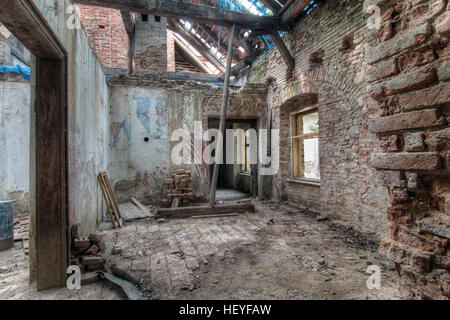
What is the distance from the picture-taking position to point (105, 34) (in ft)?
35.1

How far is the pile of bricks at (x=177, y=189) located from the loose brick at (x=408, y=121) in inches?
193

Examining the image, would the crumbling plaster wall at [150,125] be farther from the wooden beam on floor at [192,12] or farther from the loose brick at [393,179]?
the loose brick at [393,179]

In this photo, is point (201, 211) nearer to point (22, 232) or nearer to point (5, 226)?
point (22, 232)

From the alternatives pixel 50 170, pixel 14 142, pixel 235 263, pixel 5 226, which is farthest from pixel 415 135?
pixel 14 142

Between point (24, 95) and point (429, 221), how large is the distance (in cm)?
658

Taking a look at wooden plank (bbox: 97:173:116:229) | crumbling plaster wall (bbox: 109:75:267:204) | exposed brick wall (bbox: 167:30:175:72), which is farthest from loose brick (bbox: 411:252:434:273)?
exposed brick wall (bbox: 167:30:175:72)

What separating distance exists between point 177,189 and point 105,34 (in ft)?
28.9

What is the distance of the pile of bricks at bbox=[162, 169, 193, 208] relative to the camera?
19.7 ft

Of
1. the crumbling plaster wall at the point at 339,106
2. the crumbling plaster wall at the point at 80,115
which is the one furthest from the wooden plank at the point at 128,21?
the crumbling plaster wall at the point at 339,106

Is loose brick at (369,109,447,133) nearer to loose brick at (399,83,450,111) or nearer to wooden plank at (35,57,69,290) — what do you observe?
loose brick at (399,83,450,111)
